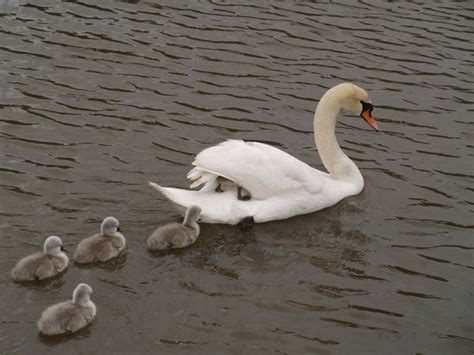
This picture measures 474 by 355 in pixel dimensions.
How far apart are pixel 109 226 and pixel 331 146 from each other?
303 cm

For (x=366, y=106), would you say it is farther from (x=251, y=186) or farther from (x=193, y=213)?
(x=193, y=213)

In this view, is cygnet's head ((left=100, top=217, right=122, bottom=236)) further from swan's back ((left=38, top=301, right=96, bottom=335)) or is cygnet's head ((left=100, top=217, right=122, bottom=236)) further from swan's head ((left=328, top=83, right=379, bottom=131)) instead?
swan's head ((left=328, top=83, right=379, bottom=131))

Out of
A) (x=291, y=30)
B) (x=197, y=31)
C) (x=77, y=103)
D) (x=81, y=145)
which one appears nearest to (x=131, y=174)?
(x=81, y=145)

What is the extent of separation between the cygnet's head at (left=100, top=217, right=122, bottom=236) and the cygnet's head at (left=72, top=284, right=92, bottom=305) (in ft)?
3.21

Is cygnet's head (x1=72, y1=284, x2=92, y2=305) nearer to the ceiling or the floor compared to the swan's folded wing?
nearer to the floor

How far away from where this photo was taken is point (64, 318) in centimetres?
638

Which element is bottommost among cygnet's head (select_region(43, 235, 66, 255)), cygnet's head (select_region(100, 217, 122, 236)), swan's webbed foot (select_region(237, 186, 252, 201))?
cygnet's head (select_region(43, 235, 66, 255))

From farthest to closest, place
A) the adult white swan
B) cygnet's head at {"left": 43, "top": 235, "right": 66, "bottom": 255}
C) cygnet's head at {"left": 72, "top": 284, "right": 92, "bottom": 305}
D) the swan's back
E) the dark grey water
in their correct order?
the adult white swan → cygnet's head at {"left": 43, "top": 235, "right": 66, "bottom": 255} → the dark grey water → cygnet's head at {"left": 72, "top": 284, "right": 92, "bottom": 305} → the swan's back

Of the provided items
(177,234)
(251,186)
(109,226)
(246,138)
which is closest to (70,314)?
(109,226)

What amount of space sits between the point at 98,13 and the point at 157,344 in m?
8.38

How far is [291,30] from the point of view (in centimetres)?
1377

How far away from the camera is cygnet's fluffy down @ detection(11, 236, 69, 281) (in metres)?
6.95

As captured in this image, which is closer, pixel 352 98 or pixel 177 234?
pixel 177 234

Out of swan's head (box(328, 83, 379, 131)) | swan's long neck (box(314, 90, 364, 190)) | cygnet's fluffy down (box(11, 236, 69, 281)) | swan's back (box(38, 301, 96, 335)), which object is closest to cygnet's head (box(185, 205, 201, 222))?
cygnet's fluffy down (box(11, 236, 69, 281))
